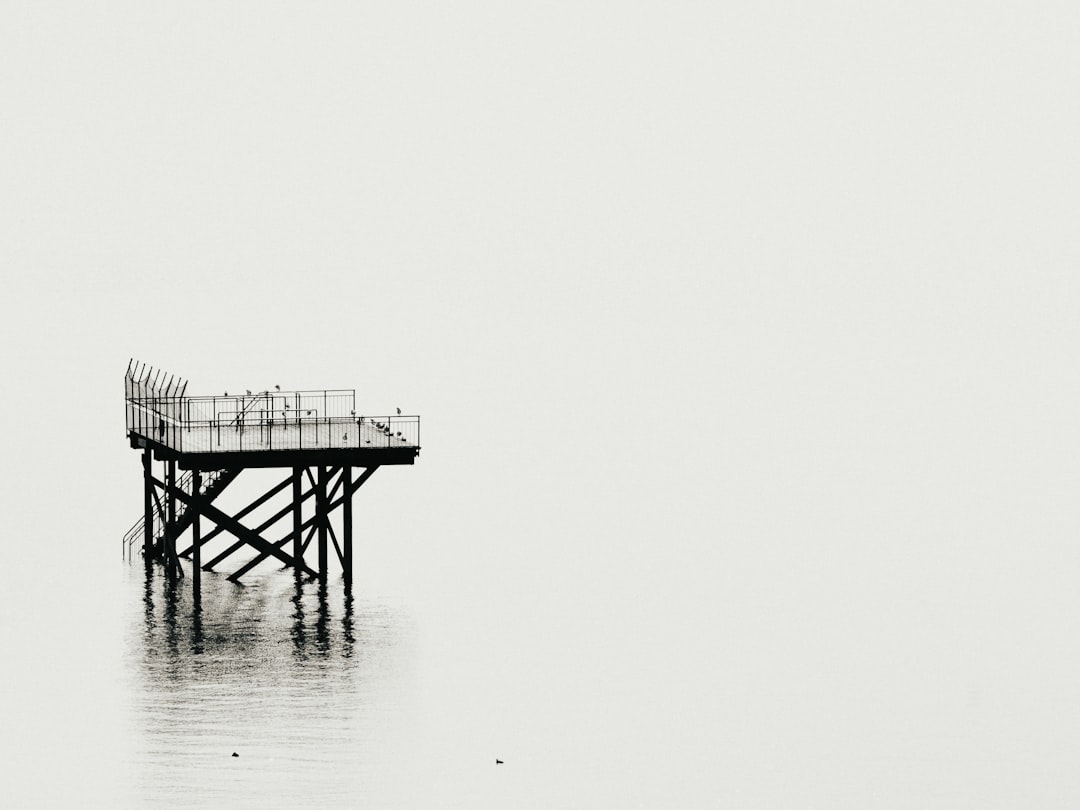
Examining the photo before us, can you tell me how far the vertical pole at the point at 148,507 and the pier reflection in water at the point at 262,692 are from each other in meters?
3.31

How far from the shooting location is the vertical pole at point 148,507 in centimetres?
7712

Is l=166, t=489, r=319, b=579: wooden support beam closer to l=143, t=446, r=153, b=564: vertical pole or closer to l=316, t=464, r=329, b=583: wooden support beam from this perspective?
l=316, t=464, r=329, b=583: wooden support beam

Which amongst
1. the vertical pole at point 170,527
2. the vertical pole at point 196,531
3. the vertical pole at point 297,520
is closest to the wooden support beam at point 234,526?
the vertical pole at point 196,531

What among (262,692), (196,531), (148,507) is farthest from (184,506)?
(262,692)

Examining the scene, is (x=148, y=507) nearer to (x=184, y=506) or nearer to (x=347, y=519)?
(x=184, y=506)

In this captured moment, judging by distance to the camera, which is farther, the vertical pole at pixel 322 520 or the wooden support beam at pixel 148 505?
the wooden support beam at pixel 148 505

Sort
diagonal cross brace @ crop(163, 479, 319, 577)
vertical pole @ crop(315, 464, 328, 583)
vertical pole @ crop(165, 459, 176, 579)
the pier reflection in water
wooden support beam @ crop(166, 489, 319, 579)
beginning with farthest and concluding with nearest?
1. vertical pole @ crop(165, 459, 176, 579)
2. vertical pole @ crop(315, 464, 328, 583)
3. wooden support beam @ crop(166, 489, 319, 579)
4. diagonal cross brace @ crop(163, 479, 319, 577)
5. the pier reflection in water

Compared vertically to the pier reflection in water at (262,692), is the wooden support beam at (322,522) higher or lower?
higher

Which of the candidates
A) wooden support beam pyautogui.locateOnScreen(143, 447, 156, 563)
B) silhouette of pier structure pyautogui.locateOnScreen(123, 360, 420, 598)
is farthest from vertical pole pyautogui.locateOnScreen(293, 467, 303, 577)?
wooden support beam pyautogui.locateOnScreen(143, 447, 156, 563)

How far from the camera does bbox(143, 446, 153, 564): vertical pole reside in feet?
253

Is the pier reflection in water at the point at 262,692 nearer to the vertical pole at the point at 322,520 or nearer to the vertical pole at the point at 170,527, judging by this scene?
the vertical pole at the point at 322,520

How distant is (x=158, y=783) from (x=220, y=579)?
24646 mm

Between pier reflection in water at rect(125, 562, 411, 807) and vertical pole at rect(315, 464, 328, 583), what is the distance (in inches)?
24.1

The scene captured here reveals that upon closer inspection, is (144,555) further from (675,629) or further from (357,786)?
(357,786)
